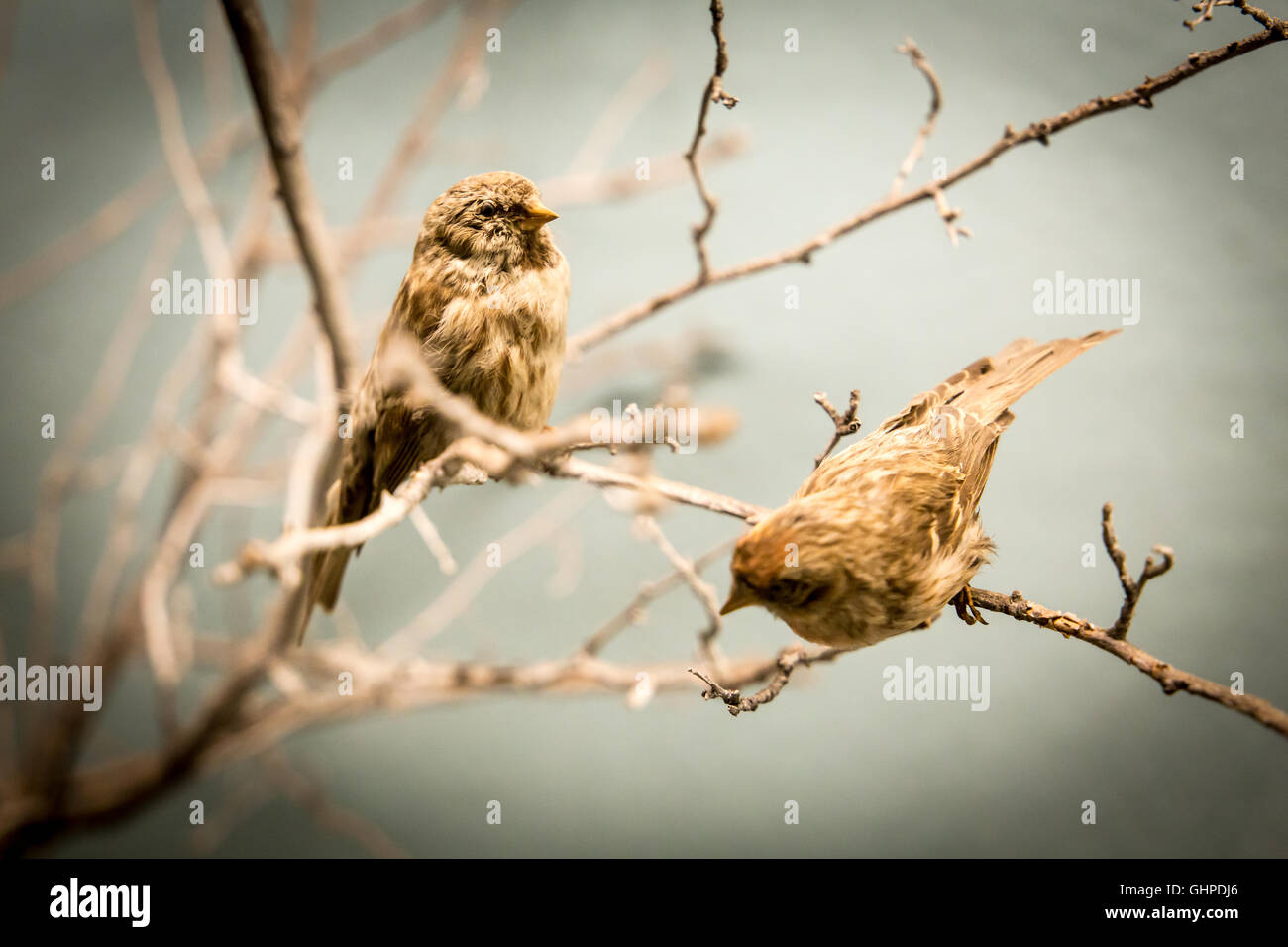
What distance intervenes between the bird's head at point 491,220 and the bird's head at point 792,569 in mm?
813

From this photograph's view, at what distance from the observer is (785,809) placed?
132 inches

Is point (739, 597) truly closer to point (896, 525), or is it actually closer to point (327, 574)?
point (896, 525)

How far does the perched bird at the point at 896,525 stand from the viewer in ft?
3.93

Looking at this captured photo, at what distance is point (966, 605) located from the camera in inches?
54.5

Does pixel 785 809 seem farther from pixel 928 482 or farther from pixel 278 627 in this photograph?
pixel 928 482

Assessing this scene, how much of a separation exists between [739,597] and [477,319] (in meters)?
0.88


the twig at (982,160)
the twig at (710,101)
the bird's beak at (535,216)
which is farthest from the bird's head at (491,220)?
the twig at (982,160)

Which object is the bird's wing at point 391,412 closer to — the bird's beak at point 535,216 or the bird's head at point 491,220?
the bird's head at point 491,220

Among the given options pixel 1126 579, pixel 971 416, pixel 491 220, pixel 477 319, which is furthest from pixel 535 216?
pixel 1126 579

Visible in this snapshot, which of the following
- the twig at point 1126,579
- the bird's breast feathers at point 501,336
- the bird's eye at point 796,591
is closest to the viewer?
the twig at point 1126,579
